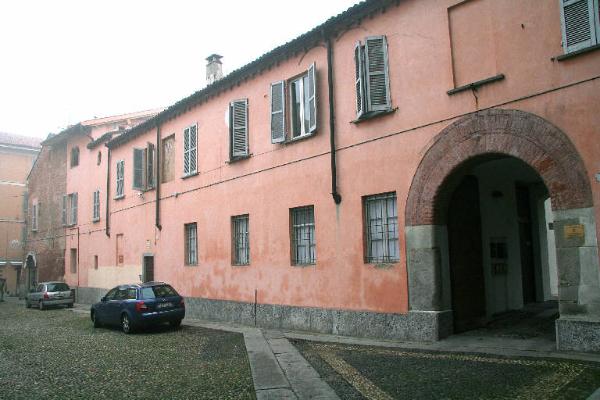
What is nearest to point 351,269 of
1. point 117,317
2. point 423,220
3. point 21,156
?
point 423,220

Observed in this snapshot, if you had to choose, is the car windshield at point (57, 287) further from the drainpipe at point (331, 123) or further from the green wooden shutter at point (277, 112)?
→ the drainpipe at point (331, 123)

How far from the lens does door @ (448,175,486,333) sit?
10594 millimetres

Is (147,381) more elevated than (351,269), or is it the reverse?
(351,269)

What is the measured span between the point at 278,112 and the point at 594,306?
8696 mm

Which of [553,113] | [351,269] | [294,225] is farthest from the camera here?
[294,225]

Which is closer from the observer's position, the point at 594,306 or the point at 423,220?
the point at 594,306

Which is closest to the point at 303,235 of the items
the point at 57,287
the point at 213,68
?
the point at 213,68

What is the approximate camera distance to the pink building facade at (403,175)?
813cm

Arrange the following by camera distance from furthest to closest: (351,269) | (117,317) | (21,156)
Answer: (21,156) < (117,317) < (351,269)

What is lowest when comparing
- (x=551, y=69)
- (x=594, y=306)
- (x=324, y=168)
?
(x=594, y=306)

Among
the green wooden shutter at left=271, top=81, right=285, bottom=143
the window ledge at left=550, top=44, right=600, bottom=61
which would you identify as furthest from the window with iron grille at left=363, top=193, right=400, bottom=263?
the window ledge at left=550, top=44, right=600, bottom=61

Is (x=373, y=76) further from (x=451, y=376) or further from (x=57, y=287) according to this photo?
(x=57, y=287)

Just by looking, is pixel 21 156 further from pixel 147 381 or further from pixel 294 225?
pixel 147 381

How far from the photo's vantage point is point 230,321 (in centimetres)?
1507
